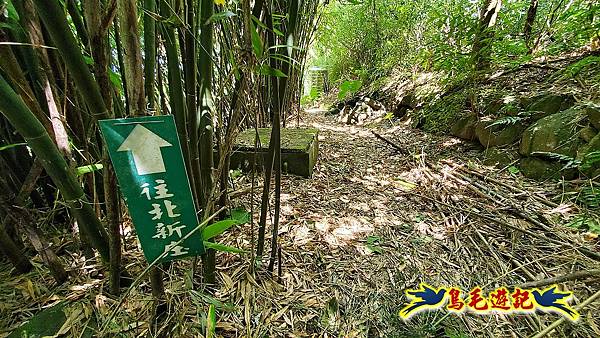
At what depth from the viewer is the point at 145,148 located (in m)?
0.52

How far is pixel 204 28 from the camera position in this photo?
0.63 metres

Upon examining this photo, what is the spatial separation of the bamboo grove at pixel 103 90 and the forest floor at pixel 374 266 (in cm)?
9

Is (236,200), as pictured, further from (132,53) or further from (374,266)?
(132,53)

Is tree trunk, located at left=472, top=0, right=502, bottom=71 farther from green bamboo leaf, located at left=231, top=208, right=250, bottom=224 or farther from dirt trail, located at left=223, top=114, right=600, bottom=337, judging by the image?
green bamboo leaf, located at left=231, top=208, right=250, bottom=224

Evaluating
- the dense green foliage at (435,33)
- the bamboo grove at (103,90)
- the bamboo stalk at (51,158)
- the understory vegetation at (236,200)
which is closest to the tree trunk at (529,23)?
the dense green foliage at (435,33)

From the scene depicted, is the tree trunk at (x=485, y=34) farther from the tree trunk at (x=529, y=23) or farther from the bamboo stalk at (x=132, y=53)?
the bamboo stalk at (x=132, y=53)

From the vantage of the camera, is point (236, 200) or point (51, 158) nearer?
point (51, 158)

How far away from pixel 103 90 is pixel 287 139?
5.29 feet

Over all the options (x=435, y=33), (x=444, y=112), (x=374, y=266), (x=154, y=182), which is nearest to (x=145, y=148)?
(x=154, y=182)

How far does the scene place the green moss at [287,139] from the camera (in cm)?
187

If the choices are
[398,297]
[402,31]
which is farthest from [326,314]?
[402,31]

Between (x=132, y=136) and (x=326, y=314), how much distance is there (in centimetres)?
72

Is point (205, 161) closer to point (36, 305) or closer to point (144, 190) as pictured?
point (144, 190)

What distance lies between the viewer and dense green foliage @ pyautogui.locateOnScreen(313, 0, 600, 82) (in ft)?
7.40
